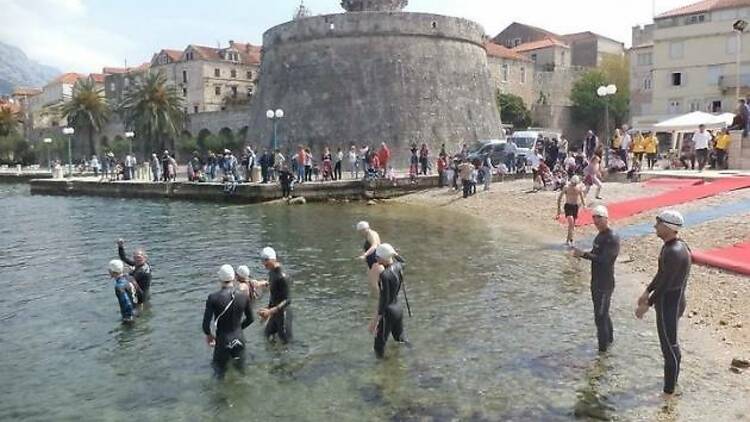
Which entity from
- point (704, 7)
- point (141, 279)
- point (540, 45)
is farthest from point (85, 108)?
point (141, 279)

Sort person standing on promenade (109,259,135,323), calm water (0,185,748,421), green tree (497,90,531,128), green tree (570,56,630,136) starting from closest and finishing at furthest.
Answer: calm water (0,185,748,421)
person standing on promenade (109,259,135,323)
green tree (497,90,531,128)
green tree (570,56,630,136)

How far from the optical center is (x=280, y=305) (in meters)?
7.93

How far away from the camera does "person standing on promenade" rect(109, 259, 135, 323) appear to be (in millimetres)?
9320

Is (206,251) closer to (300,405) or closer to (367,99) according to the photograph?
(300,405)

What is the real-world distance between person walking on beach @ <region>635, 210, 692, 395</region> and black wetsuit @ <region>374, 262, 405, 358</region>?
Result: 2468 millimetres

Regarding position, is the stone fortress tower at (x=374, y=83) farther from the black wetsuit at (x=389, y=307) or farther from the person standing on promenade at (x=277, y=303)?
the black wetsuit at (x=389, y=307)

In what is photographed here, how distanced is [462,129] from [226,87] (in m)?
37.4

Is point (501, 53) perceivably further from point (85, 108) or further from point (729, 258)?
point (729, 258)

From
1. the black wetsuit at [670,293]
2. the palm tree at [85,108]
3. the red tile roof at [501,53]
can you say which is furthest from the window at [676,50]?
the palm tree at [85,108]

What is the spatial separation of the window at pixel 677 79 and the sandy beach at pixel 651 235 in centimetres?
2573

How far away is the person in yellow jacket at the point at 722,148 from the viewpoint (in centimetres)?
2098

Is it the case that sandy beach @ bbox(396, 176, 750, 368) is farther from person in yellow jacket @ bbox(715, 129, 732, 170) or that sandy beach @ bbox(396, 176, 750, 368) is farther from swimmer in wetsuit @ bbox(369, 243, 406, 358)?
swimmer in wetsuit @ bbox(369, 243, 406, 358)

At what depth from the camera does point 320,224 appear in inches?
762

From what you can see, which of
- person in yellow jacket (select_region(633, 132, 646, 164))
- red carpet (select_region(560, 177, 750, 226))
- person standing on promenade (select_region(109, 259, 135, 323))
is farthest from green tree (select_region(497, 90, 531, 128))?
person standing on promenade (select_region(109, 259, 135, 323))
